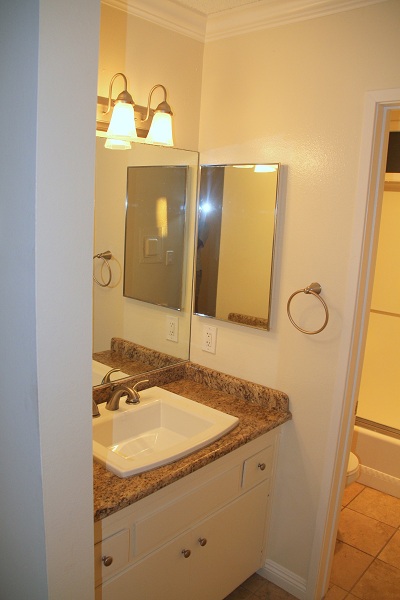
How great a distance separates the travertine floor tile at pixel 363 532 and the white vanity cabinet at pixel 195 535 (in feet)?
2.13

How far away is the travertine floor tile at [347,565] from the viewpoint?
218cm

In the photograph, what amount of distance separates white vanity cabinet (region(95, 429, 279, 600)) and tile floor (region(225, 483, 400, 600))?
0.57 ft

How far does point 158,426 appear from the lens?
196 cm

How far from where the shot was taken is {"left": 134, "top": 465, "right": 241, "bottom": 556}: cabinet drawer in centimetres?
147

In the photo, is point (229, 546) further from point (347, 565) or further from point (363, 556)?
point (363, 556)

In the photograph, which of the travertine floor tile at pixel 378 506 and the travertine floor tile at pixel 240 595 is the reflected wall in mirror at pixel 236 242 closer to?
the travertine floor tile at pixel 240 595

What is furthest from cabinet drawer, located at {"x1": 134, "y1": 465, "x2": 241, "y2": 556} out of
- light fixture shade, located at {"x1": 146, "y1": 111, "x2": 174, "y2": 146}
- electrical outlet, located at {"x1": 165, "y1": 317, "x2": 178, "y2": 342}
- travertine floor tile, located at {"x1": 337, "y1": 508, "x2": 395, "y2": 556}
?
light fixture shade, located at {"x1": 146, "y1": 111, "x2": 174, "y2": 146}

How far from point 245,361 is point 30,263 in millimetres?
1403

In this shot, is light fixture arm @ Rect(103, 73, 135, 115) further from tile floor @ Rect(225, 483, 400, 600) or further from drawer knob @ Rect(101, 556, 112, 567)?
tile floor @ Rect(225, 483, 400, 600)

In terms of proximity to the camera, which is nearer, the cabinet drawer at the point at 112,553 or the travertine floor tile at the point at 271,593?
the cabinet drawer at the point at 112,553

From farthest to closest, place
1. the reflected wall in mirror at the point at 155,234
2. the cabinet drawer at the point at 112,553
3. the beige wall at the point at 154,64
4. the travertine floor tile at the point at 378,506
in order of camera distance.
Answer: the travertine floor tile at the point at 378,506
the reflected wall in mirror at the point at 155,234
the beige wall at the point at 154,64
the cabinet drawer at the point at 112,553

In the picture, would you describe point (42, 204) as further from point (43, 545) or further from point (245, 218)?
point (245, 218)

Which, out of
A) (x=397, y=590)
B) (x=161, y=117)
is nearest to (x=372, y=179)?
(x=161, y=117)

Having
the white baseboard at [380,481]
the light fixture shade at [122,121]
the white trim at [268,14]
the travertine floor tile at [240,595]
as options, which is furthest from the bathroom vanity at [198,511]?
the white trim at [268,14]
